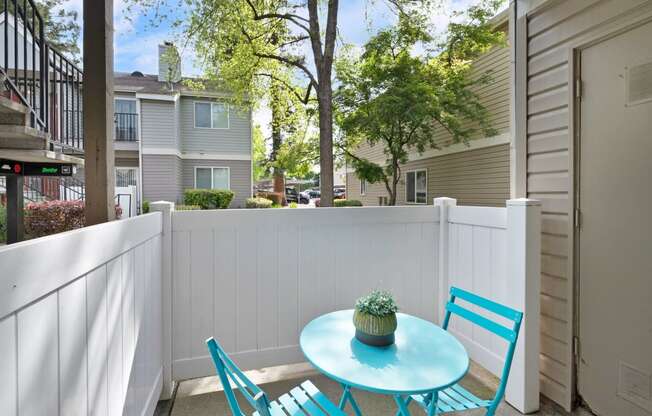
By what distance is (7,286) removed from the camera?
0.67 meters

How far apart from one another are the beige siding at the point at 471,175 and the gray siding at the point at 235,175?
20.4ft

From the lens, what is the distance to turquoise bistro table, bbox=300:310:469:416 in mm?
1424

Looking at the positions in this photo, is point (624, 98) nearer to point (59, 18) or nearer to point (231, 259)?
point (231, 259)

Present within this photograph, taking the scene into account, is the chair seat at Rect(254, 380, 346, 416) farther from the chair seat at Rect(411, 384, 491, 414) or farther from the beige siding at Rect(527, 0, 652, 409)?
the beige siding at Rect(527, 0, 652, 409)

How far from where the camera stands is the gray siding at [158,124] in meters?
11.9

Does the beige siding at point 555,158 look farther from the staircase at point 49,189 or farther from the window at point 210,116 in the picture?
the window at point 210,116

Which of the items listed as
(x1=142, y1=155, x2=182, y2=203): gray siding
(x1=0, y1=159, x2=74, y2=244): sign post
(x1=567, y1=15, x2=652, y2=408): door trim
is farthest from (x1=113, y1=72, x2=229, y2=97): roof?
(x1=567, y1=15, x2=652, y2=408): door trim

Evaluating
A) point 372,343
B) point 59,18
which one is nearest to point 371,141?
point 372,343

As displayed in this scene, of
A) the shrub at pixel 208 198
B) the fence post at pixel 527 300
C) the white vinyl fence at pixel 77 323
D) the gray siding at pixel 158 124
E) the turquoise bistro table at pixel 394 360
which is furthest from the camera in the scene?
the gray siding at pixel 158 124

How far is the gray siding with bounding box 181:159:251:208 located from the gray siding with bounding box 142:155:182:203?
2.72ft

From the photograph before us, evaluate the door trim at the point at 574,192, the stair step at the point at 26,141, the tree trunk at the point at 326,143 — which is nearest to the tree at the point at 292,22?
the tree trunk at the point at 326,143

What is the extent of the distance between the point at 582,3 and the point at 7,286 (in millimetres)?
3071

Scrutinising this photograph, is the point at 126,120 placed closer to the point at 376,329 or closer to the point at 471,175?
the point at 471,175

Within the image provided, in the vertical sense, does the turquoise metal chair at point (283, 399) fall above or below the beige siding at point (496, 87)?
below
